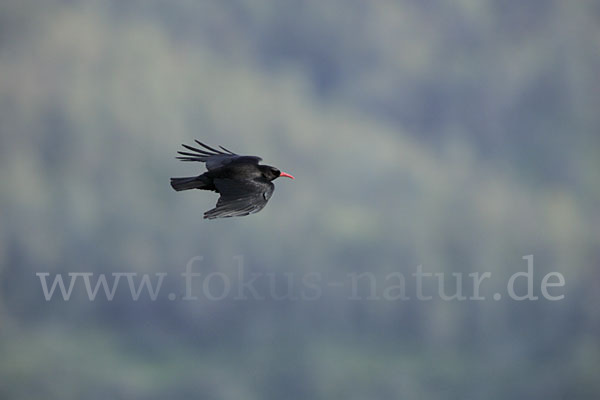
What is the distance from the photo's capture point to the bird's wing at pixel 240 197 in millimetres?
21872

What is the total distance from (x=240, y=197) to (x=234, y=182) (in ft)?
3.34

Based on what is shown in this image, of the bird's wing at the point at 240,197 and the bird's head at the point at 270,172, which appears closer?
the bird's wing at the point at 240,197

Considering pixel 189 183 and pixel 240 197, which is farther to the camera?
pixel 189 183

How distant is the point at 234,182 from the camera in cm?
Result: 2384

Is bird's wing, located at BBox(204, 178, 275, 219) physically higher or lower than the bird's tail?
lower

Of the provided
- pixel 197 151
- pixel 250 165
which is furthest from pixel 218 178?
pixel 197 151

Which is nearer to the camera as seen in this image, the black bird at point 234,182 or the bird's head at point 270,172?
the black bird at point 234,182

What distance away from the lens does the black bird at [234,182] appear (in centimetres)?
2236

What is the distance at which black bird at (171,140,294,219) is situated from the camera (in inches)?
880

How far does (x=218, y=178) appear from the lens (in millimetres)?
24359

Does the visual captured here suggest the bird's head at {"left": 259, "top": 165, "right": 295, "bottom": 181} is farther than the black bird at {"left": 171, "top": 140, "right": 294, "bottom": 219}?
Yes

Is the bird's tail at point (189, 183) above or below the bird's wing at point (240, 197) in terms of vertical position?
above

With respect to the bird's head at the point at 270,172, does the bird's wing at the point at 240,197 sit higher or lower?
lower

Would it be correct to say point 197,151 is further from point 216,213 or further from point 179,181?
point 216,213
